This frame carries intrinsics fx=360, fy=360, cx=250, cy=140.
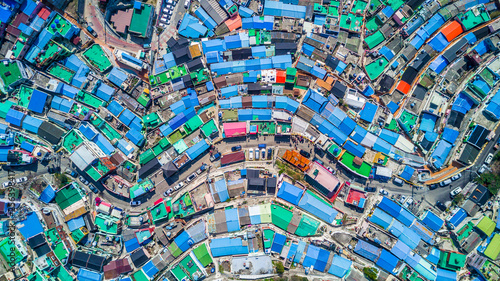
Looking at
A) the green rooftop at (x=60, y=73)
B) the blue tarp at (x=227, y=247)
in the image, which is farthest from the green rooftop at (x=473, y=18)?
the green rooftop at (x=60, y=73)

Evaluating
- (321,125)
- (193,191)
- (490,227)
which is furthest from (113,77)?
(490,227)

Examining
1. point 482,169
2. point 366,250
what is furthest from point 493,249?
point 366,250

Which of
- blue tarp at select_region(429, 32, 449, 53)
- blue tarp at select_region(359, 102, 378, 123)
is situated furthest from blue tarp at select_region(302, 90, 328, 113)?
blue tarp at select_region(429, 32, 449, 53)

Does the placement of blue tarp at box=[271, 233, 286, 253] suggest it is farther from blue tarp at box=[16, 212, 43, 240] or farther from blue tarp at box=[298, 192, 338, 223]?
blue tarp at box=[16, 212, 43, 240]

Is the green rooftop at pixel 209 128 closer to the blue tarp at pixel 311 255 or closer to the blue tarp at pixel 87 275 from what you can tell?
the blue tarp at pixel 311 255

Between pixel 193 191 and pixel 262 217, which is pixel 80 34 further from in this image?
pixel 262 217

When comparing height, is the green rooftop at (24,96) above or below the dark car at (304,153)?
above
